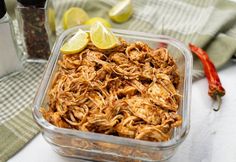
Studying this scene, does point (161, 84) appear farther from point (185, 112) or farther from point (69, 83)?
point (69, 83)

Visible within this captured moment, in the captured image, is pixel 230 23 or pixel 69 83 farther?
pixel 230 23

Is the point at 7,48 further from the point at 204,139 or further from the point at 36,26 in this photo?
the point at 204,139

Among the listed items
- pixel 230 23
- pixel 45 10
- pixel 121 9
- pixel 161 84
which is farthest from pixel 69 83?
pixel 230 23

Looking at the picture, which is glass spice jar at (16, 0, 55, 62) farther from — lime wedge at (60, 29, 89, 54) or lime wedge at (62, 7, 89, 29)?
lime wedge at (60, 29, 89, 54)

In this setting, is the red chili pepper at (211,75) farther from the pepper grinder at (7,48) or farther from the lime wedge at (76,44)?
the pepper grinder at (7,48)

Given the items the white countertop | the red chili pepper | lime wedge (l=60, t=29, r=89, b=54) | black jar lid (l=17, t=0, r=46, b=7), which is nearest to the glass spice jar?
black jar lid (l=17, t=0, r=46, b=7)

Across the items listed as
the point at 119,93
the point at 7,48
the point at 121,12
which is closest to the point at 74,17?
the point at 121,12
